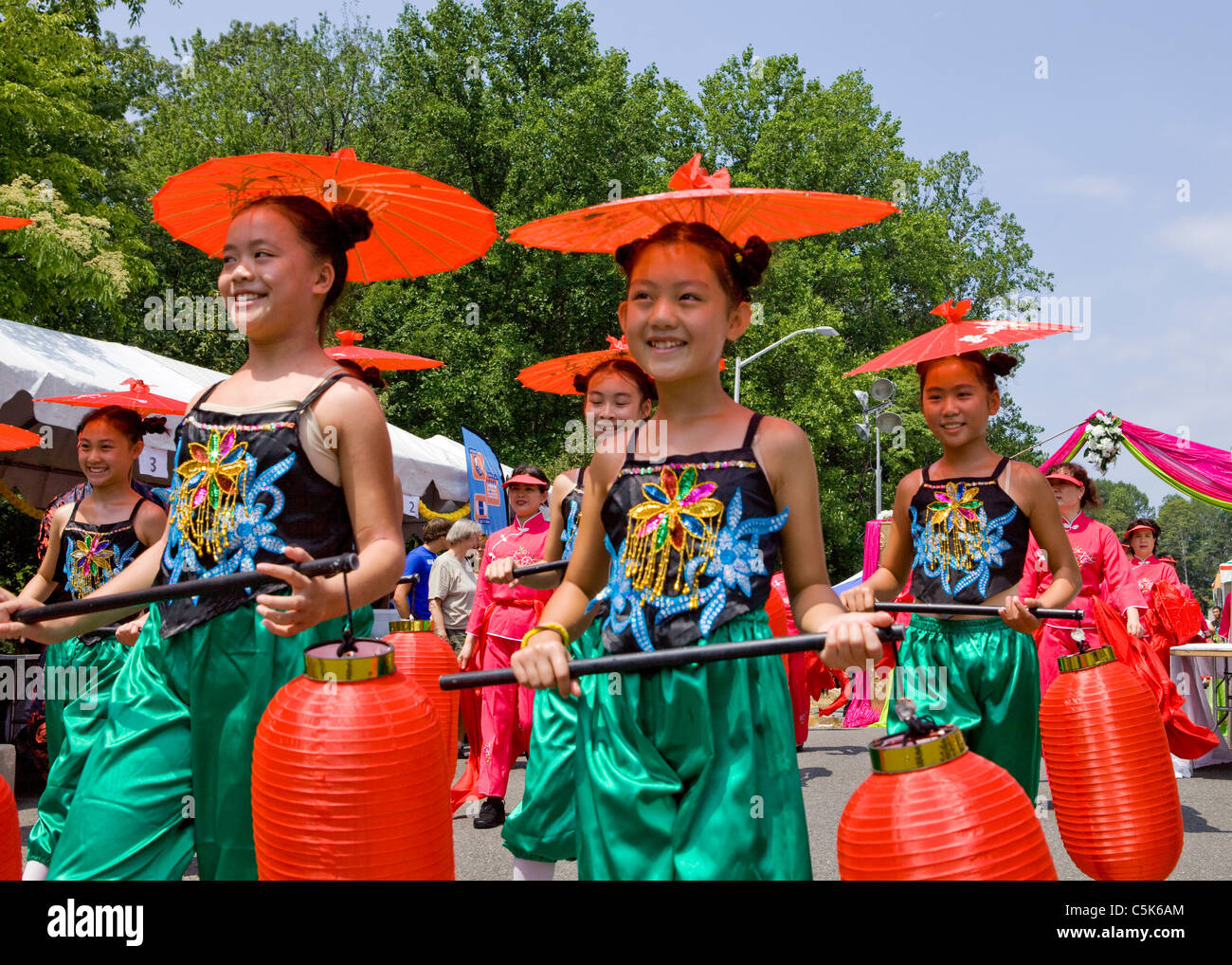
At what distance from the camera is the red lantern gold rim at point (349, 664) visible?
2.27 meters

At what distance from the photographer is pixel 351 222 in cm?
313

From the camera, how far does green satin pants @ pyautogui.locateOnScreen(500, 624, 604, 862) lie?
4430 mm

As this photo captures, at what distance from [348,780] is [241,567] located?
0.75 m

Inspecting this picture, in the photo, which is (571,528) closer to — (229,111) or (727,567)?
(727,567)

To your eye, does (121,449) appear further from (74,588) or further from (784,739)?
(784,739)

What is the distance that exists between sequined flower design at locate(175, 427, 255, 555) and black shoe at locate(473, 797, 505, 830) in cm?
496

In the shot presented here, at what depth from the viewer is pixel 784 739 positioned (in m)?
2.55

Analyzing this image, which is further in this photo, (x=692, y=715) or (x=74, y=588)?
(x=74, y=588)

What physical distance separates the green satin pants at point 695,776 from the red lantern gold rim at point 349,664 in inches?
20.8

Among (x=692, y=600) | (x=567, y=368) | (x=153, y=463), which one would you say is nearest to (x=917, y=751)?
(x=692, y=600)

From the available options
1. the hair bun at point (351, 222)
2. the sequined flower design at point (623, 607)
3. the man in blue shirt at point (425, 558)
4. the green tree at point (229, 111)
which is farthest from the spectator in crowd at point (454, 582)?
the green tree at point (229, 111)
